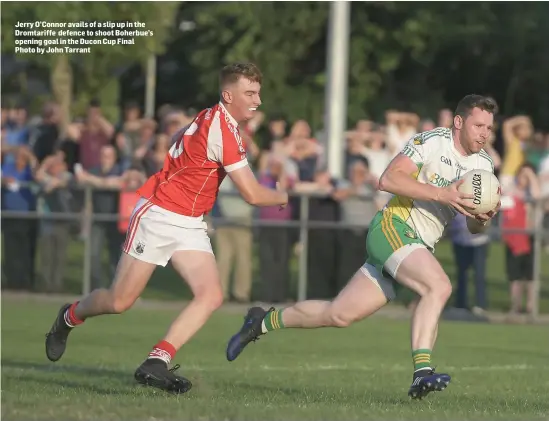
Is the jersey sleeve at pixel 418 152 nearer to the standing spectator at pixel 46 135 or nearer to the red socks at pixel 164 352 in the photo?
the red socks at pixel 164 352

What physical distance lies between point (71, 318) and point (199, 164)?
1.71 meters

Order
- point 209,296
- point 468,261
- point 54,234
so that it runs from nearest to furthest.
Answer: point 209,296, point 468,261, point 54,234

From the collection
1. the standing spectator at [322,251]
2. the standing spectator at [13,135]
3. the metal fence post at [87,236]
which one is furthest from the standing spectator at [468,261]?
the standing spectator at [13,135]

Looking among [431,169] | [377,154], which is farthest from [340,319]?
[377,154]

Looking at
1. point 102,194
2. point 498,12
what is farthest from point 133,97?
point 102,194

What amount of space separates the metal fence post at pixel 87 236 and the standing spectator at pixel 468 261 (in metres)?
4.70

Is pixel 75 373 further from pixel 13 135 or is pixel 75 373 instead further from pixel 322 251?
pixel 13 135

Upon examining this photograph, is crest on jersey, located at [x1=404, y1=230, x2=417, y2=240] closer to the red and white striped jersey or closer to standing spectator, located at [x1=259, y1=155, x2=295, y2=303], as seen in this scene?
the red and white striped jersey

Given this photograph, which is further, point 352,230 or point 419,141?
point 352,230

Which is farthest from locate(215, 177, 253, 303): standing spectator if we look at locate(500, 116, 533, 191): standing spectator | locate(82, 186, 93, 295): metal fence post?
locate(500, 116, 533, 191): standing spectator

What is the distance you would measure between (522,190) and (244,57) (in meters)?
17.3

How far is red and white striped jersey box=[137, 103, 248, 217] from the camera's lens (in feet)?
33.4

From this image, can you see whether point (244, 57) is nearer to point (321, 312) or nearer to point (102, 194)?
point (102, 194)

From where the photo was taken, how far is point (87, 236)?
19.5 meters
